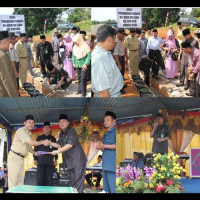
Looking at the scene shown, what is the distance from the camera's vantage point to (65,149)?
683cm

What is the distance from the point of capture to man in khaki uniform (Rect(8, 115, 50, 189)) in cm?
682

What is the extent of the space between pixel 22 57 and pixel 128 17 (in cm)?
184

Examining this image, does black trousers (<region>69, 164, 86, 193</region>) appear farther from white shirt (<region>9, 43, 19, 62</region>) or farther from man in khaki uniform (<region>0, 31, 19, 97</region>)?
white shirt (<region>9, 43, 19, 62</region>)

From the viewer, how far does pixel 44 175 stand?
6.84m

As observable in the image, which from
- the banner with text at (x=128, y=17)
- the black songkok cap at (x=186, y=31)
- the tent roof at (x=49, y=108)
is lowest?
the tent roof at (x=49, y=108)

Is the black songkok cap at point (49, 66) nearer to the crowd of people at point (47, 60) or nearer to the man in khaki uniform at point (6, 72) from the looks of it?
the crowd of people at point (47, 60)

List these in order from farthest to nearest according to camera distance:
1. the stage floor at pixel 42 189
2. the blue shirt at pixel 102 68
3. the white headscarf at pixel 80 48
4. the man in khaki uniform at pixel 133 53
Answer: the man in khaki uniform at pixel 133 53
the white headscarf at pixel 80 48
the stage floor at pixel 42 189
the blue shirt at pixel 102 68

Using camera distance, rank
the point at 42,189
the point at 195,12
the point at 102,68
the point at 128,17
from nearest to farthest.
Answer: the point at 102,68 < the point at 42,189 < the point at 128,17 < the point at 195,12

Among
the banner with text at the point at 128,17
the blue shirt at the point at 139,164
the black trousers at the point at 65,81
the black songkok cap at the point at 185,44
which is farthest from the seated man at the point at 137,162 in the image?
A: the banner with text at the point at 128,17

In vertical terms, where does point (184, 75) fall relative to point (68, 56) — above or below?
below

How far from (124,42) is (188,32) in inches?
41.9

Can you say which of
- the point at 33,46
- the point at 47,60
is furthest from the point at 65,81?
the point at 33,46

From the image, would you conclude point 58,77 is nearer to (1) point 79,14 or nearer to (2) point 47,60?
(2) point 47,60

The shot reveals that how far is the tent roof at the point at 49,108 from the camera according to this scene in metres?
6.87
